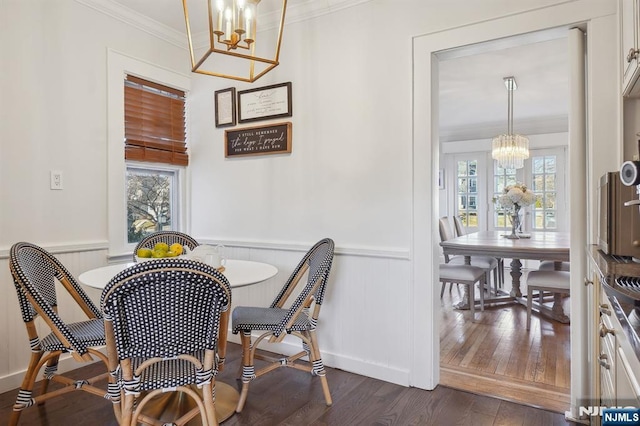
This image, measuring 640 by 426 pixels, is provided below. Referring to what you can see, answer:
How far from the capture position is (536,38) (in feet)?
7.19

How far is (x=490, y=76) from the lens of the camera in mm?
4180

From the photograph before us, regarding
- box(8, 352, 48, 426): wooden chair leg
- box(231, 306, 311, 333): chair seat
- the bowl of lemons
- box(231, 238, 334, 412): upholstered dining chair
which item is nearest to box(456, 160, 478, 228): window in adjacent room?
box(231, 238, 334, 412): upholstered dining chair

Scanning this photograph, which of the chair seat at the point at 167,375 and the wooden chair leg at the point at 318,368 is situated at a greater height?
the chair seat at the point at 167,375

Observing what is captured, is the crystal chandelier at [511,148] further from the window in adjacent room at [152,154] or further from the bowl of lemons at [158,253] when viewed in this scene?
the bowl of lemons at [158,253]

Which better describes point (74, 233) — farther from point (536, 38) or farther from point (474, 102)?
point (474, 102)

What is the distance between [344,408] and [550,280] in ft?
7.69

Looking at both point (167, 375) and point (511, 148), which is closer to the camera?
point (167, 375)

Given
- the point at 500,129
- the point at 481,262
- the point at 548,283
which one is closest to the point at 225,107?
the point at 548,283

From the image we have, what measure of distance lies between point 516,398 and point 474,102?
392cm

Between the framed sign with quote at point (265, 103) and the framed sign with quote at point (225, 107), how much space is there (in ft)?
0.21

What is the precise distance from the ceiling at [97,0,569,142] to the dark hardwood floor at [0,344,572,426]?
77.9 inches

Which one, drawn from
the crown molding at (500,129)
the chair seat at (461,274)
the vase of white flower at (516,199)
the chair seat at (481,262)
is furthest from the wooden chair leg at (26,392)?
the crown molding at (500,129)

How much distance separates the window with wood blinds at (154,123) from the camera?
122 inches

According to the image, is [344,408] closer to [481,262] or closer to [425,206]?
[425,206]
